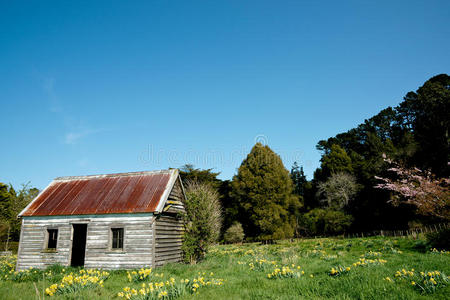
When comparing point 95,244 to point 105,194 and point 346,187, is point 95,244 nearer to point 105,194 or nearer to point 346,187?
point 105,194

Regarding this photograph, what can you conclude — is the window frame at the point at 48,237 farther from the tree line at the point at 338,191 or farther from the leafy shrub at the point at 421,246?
the leafy shrub at the point at 421,246

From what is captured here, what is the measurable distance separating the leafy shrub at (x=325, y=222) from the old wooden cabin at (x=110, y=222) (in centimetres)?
2332

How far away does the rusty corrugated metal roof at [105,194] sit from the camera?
1479 cm

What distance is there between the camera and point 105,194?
16219mm

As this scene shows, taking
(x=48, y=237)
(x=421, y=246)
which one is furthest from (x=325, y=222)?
(x=48, y=237)

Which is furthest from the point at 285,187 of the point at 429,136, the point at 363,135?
the point at 363,135

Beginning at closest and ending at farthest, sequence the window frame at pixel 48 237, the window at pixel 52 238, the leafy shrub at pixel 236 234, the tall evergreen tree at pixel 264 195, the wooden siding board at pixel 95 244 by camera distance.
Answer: the wooden siding board at pixel 95 244
the window frame at pixel 48 237
the window at pixel 52 238
the tall evergreen tree at pixel 264 195
the leafy shrub at pixel 236 234

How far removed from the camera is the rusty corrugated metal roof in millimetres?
14789

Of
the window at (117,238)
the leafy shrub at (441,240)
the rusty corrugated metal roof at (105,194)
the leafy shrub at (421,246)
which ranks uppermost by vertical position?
the rusty corrugated metal roof at (105,194)

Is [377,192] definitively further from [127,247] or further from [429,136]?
[127,247]

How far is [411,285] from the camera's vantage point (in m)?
5.90

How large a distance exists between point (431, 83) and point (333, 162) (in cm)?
2143

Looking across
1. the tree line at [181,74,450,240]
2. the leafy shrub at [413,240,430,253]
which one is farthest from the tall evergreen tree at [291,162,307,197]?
the leafy shrub at [413,240,430,253]

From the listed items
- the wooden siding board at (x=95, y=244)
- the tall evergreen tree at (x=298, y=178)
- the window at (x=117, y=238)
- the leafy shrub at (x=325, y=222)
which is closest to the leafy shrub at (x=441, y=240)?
the wooden siding board at (x=95, y=244)
